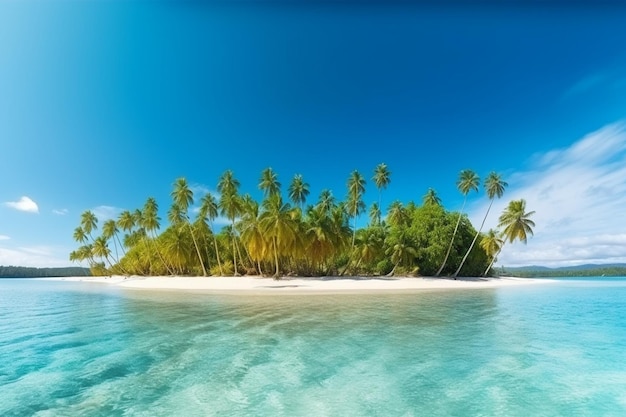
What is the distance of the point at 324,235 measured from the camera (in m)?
44.5

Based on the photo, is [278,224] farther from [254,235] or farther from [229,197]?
[229,197]

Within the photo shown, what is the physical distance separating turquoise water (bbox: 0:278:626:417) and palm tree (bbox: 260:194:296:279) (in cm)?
2619

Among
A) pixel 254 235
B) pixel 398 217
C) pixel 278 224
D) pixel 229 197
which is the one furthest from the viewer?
pixel 398 217

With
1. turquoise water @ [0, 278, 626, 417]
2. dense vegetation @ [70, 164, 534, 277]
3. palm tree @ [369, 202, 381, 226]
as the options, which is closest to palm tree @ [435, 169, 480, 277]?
dense vegetation @ [70, 164, 534, 277]

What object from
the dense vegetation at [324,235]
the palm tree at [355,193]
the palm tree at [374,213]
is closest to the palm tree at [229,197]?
the dense vegetation at [324,235]

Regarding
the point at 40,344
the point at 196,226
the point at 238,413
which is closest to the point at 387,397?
the point at 238,413

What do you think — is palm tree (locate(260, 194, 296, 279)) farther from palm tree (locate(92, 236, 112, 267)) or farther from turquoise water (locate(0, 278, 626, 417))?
palm tree (locate(92, 236, 112, 267))

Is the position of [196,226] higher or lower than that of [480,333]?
higher

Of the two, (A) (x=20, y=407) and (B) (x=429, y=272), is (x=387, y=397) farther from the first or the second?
(B) (x=429, y=272)

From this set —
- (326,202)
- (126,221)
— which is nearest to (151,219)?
(126,221)

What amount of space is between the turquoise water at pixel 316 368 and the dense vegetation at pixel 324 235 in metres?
29.1

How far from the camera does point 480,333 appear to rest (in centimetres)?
1205

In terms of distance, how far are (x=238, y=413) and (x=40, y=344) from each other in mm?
9119

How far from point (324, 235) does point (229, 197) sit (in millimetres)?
14296
